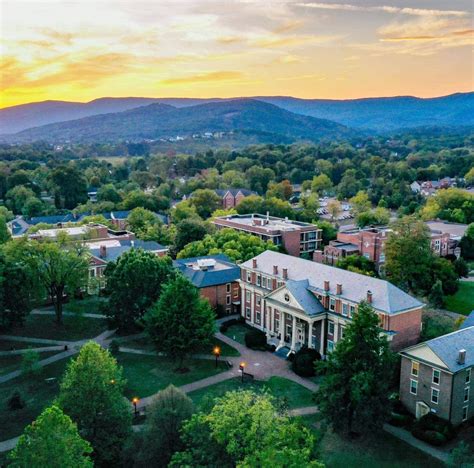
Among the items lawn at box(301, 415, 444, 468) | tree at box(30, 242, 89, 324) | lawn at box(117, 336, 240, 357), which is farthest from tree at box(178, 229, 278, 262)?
lawn at box(301, 415, 444, 468)

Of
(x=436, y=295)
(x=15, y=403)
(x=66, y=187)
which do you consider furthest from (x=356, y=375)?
(x=66, y=187)

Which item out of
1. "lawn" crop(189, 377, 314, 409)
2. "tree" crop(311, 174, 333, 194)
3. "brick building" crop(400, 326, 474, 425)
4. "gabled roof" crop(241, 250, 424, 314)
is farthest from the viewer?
"tree" crop(311, 174, 333, 194)

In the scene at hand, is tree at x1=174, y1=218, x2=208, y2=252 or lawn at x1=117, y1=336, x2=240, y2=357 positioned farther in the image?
tree at x1=174, y1=218, x2=208, y2=252

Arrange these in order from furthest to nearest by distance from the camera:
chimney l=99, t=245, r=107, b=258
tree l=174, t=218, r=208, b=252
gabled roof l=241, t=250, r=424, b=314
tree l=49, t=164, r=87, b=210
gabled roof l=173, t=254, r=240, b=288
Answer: tree l=49, t=164, r=87, b=210 < tree l=174, t=218, r=208, b=252 < chimney l=99, t=245, r=107, b=258 < gabled roof l=173, t=254, r=240, b=288 < gabled roof l=241, t=250, r=424, b=314

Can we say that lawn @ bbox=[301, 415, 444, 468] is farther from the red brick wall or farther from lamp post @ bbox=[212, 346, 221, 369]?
lamp post @ bbox=[212, 346, 221, 369]

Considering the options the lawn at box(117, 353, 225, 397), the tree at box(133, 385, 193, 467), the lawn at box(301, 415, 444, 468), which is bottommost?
the lawn at box(117, 353, 225, 397)

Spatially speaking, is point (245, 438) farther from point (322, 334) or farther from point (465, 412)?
point (322, 334)

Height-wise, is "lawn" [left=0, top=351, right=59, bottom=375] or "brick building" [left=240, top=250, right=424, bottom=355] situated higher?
"brick building" [left=240, top=250, right=424, bottom=355]
